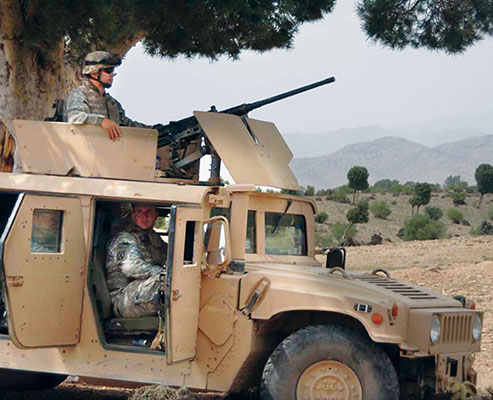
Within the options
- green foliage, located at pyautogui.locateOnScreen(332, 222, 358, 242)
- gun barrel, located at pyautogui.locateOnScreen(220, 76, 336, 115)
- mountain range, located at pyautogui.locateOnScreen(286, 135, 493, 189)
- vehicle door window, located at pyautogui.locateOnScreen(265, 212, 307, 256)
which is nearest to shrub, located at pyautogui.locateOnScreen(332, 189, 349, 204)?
green foliage, located at pyautogui.locateOnScreen(332, 222, 358, 242)

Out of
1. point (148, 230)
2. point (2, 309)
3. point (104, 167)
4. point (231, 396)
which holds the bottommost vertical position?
point (231, 396)

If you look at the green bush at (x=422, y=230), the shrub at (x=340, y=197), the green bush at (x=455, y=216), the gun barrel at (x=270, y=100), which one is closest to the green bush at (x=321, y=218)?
the green bush at (x=422, y=230)

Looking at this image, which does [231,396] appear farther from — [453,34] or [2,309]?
[453,34]

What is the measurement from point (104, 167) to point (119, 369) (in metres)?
1.53

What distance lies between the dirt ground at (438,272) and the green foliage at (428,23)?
371 centimetres

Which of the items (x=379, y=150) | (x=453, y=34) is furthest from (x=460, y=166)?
(x=453, y=34)

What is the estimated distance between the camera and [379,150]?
192 m

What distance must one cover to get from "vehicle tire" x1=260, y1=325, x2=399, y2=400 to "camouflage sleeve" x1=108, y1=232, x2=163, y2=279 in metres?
1.07

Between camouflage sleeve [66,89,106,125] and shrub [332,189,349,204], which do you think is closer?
camouflage sleeve [66,89,106,125]

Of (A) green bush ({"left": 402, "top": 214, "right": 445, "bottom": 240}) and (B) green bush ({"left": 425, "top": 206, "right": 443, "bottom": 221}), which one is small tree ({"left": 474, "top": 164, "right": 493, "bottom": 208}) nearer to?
(B) green bush ({"left": 425, "top": 206, "right": 443, "bottom": 221})

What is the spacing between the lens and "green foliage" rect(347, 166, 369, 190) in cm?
4250

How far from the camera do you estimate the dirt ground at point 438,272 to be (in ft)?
26.5

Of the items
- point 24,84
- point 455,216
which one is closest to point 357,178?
point 455,216

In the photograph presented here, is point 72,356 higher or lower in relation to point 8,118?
lower
